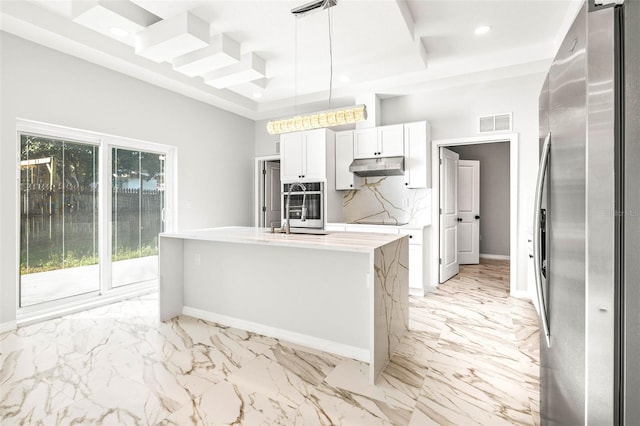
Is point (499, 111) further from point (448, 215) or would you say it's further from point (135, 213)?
point (135, 213)

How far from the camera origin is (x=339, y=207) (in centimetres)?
519

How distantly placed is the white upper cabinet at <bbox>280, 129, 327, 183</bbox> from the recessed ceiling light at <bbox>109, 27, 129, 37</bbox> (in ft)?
8.26

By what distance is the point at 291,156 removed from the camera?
206 inches

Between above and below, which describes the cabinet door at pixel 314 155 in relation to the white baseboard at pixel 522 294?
above

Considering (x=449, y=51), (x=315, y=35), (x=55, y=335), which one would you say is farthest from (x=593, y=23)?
(x=55, y=335)

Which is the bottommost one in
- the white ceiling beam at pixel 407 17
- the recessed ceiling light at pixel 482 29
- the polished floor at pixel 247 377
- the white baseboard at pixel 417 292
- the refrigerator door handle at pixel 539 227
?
the polished floor at pixel 247 377

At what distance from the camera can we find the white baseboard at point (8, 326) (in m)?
3.00

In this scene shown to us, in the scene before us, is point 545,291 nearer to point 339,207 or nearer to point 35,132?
point 339,207

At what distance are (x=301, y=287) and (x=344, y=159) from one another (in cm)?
268

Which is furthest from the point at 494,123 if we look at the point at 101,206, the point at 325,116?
the point at 101,206

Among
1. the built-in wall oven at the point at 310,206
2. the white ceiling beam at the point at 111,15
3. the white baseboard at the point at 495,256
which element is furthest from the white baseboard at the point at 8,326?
the white baseboard at the point at 495,256

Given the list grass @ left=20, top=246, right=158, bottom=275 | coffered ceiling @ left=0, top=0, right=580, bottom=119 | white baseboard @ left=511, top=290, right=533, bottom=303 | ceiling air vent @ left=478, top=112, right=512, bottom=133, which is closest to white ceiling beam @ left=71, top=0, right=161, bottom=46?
coffered ceiling @ left=0, top=0, right=580, bottom=119

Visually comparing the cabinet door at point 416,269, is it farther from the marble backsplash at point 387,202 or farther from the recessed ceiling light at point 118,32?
the recessed ceiling light at point 118,32

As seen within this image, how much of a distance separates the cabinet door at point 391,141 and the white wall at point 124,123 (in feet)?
8.59
